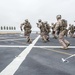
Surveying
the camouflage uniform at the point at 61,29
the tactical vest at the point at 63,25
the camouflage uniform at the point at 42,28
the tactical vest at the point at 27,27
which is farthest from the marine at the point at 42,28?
the tactical vest at the point at 63,25

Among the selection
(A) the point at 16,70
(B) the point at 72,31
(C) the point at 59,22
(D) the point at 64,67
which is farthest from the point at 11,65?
(B) the point at 72,31

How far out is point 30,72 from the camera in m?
8.15

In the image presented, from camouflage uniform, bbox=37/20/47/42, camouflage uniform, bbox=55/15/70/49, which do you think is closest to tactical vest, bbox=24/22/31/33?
camouflage uniform, bbox=37/20/47/42

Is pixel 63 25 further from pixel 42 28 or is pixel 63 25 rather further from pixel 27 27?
pixel 42 28

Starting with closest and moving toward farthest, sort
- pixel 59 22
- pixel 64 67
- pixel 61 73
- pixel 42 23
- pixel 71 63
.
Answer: pixel 61 73
pixel 64 67
pixel 71 63
pixel 59 22
pixel 42 23

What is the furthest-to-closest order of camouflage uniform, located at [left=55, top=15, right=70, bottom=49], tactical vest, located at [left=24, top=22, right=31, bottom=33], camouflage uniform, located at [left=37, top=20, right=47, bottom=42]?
1. camouflage uniform, located at [left=37, top=20, right=47, bottom=42]
2. tactical vest, located at [left=24, top=22, right=31, bottom=33]
3. camouflage uniform, located at [left=55, top=15, right=70, bottom=49]

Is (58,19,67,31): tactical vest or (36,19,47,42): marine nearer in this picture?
(58,19,67,31): tactical vest

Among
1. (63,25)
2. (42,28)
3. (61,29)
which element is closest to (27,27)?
(42,28)

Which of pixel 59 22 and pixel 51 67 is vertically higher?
pixel 59 22

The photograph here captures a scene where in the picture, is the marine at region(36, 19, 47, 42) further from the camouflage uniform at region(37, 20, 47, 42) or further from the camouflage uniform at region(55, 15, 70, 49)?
the camouflage uniform at region(55, 15, 70, 49)

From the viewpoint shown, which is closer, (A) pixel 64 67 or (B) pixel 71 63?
(A) pixel 64 67

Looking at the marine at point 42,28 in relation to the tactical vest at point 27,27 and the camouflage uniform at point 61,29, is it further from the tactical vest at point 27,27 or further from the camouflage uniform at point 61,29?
the camouflage uniform at point 61,29

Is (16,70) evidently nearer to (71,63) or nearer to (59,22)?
(71,63)

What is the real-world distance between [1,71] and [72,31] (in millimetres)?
28024
